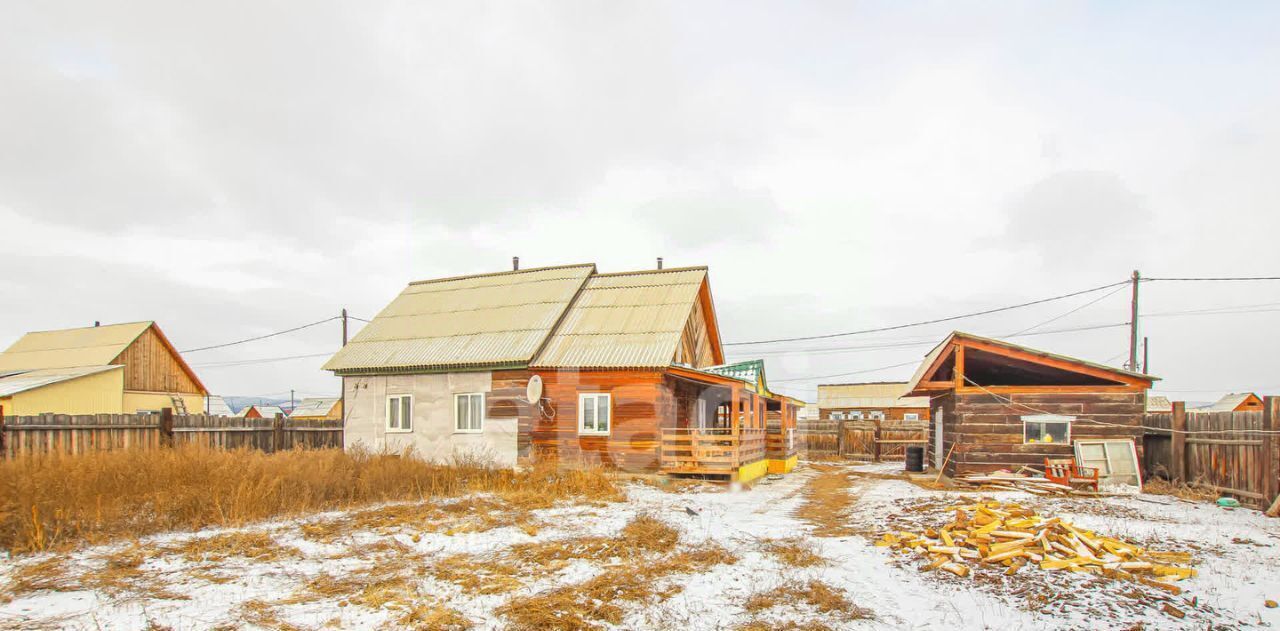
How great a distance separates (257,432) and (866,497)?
1773 cm

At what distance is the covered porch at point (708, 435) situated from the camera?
1997 cm

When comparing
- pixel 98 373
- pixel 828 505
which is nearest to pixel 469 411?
pixel 828 505

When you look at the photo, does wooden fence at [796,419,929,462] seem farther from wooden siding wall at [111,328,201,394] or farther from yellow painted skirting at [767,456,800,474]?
Answer: wooden siding wall at [111,328,201,394]

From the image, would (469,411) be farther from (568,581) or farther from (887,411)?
(887,411)

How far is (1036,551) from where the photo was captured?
9594 mm

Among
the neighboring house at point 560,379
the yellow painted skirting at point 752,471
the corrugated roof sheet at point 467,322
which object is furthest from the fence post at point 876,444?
the corrugated roof sheet at point 467,322

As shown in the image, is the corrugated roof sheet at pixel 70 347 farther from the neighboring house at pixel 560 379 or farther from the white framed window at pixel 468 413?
the white framed window at pixel 468 413

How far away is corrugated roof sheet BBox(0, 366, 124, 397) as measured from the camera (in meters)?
29.5

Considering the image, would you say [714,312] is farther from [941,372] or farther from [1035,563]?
[1035,563]

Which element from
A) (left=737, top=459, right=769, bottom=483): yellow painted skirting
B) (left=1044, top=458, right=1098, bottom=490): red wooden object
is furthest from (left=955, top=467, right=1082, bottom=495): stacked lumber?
(left=737, top=459, right=769, bottom=483): yellow painted skirting

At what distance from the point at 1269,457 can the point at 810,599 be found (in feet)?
39.1

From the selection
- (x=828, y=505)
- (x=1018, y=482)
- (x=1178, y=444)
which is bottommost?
(x=828, y=505)

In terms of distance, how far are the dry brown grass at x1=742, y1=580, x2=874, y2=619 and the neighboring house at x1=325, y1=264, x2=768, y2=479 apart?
11.2 metres

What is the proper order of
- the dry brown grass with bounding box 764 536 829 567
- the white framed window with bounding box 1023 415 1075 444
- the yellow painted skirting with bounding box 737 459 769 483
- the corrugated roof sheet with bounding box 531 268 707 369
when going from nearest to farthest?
1. the dry brown grass with bounding box 764 536 829 567
2. the white framed window with bounding box 1023 415 1075 444
3. the yellow painted skirting with bounding box 737 459 769 483
4. the corrugated roof sheet with bounding box 531 268 707 369
